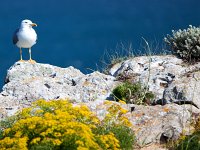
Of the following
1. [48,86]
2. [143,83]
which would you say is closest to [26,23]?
[48,86]

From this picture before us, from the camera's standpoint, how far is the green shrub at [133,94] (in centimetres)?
1223

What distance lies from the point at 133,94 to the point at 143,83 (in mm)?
481

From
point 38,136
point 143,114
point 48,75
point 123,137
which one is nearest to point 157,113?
point 143,114

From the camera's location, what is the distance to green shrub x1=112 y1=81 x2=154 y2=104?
12234mm

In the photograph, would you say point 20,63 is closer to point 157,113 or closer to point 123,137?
point 157,113

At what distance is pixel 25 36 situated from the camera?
15.2 meters

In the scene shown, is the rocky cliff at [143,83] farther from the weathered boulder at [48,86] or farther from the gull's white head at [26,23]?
the gull's white head at [26,23]

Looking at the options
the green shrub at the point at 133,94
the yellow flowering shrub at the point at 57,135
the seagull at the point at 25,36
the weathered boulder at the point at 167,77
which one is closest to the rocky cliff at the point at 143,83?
the weathered boulder at the point at 167,77

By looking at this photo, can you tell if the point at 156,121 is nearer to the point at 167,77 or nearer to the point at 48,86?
the point at 167,77

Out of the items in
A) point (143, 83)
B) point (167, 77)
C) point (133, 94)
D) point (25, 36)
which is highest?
point (25, 36)

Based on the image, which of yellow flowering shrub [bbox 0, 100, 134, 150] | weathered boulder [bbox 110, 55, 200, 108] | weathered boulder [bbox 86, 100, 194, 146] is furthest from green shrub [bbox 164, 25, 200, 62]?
yellow flowering shrub [bbox 0, 100, 134, 150]

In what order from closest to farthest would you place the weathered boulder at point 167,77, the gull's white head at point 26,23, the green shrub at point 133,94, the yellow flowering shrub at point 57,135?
the yellow flowering shrub at point 57,135 < the weathered boulder at point 167,77 < the green shrub at point 133,94 < the gull's white head at point 26,23

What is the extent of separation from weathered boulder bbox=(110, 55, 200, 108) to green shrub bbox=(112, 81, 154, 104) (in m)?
0.17

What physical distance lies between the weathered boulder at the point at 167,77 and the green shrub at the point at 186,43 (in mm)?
375
